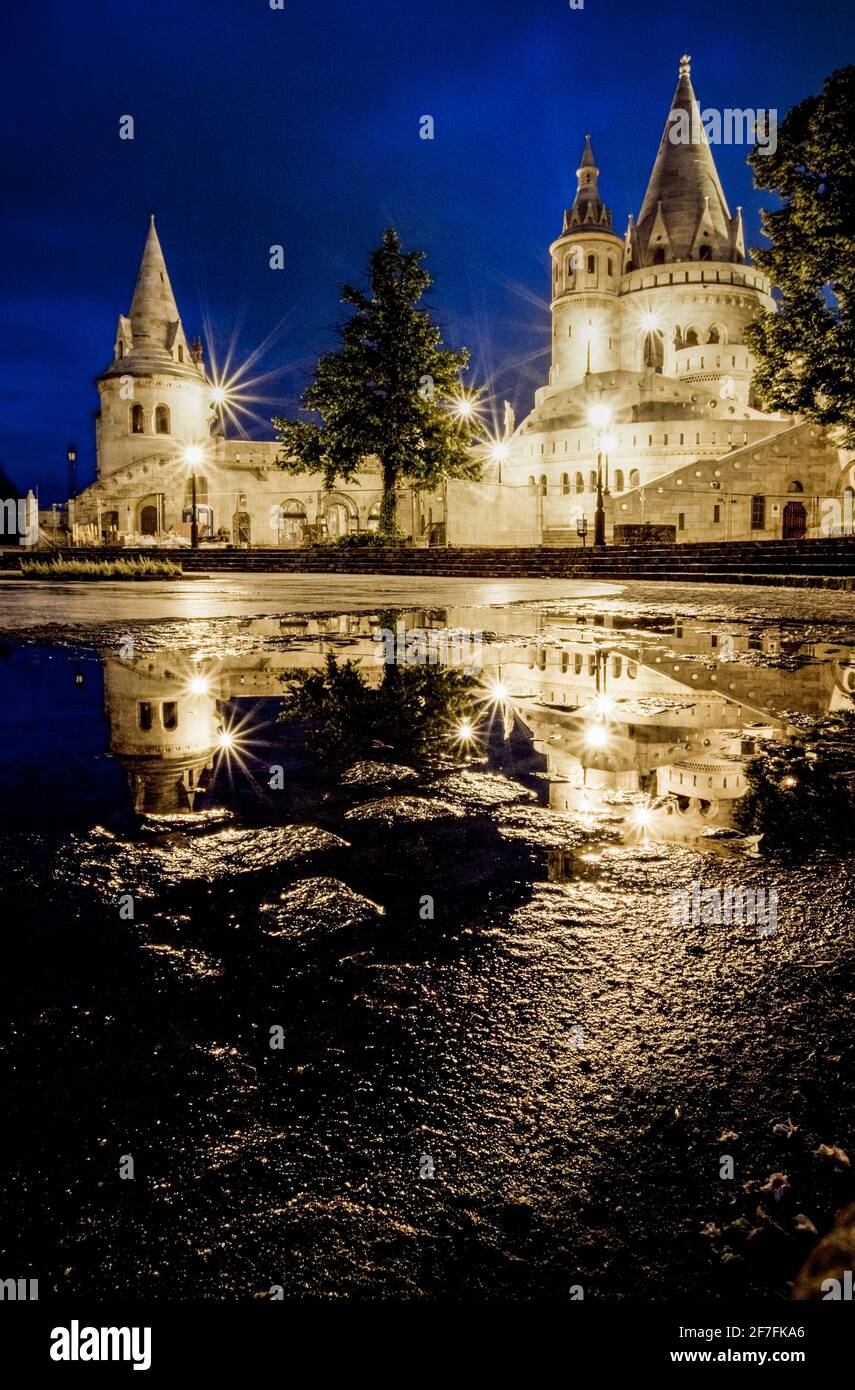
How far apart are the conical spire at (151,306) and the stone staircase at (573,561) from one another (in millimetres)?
29179

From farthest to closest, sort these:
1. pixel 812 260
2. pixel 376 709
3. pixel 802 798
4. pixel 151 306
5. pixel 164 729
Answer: pixel 151 306
pixel 812 260
pixel 376 709
pixel 164 729
pixel 802 798

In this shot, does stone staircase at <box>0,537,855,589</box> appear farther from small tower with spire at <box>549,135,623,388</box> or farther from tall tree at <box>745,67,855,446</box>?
small tower with spire at <box>549,135,623,388</box>

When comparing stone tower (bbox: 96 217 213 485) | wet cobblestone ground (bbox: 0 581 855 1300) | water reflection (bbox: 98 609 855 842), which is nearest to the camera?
wet cobblestone ground (bbox: 0 581 855 1300)

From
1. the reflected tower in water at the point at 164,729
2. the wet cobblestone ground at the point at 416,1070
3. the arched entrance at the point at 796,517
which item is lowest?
the wet cobblestone ground at the point at 416,1070

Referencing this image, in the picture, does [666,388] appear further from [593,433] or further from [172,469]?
[172,469]

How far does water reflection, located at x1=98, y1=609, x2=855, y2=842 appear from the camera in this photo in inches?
112

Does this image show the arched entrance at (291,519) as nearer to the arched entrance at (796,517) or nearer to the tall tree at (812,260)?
the arched entrance at (796,517)

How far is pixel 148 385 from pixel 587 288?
162 ft

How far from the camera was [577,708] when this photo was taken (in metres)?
4.33

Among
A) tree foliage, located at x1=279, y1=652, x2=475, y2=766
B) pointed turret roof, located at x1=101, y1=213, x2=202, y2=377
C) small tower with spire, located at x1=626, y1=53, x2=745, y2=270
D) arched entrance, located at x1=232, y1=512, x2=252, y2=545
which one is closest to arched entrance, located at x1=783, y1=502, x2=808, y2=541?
arched entrance, located at x1=232, y1=512, x2=252, y2=545

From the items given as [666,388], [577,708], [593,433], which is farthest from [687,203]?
[577,708]

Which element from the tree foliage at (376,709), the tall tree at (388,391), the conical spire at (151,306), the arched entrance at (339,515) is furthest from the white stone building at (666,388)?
the tree foliage at (376,709)

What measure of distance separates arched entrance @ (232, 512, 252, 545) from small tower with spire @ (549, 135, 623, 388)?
147 feet

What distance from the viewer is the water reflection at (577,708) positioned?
2.83 metres
